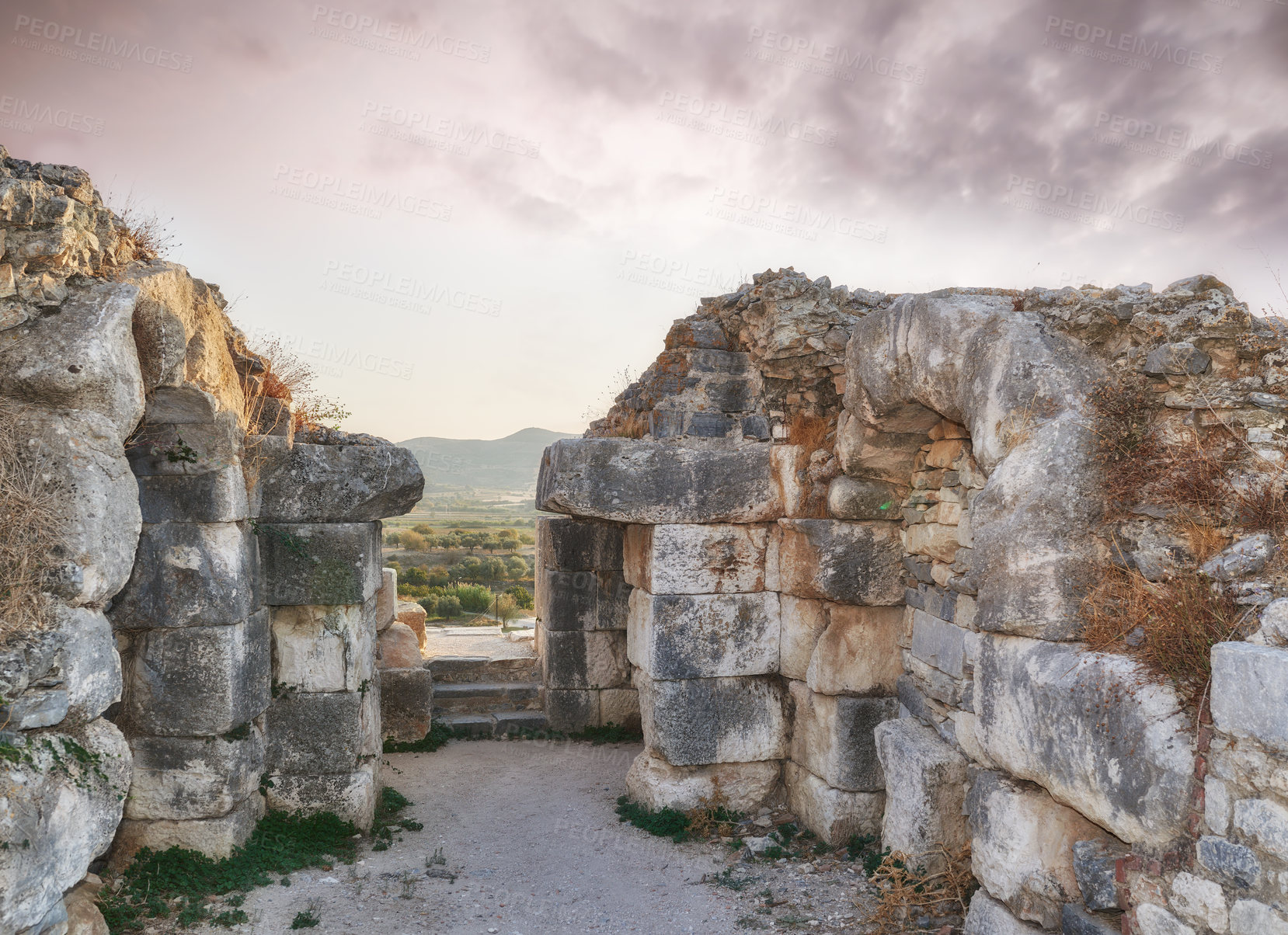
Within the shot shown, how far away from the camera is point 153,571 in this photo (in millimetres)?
4793

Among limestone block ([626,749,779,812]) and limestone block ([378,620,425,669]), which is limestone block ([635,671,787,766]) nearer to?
limestone block ([626,749,779,812])

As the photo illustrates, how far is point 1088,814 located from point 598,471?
348 centimetres

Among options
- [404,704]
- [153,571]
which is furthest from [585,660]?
[153,571]

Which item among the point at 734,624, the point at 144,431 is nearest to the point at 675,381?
the point at 734,624

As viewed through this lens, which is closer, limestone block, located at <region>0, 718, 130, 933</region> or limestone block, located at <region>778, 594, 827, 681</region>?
limestone block, located at <region>0, 718, 130, 933</region>

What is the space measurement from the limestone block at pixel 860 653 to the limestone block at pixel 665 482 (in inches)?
34.6

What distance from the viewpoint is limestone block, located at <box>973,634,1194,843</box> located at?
110 inches

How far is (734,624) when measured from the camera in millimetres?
5922

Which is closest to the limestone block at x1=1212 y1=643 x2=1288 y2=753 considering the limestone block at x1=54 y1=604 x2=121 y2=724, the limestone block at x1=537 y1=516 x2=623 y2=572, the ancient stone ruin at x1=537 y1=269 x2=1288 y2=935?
the ancient stone ruin at x1=537 y1=269 x2=1288 y2=935

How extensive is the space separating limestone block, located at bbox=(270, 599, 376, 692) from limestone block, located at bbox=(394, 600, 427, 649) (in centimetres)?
338

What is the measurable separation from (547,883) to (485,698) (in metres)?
3.42

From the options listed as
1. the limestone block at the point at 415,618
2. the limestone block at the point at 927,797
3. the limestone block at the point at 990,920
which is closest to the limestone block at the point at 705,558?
the limestone block at the point at 927,797

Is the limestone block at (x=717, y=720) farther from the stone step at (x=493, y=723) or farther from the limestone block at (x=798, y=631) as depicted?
the stone step at (x=493, y=723)

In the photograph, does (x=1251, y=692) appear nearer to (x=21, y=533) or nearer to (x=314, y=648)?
Result: (x=21, y=533)
